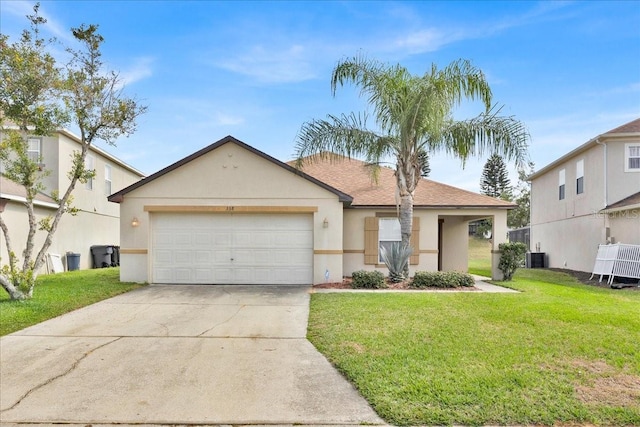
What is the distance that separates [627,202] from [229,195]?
46.6ft

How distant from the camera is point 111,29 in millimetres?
10688

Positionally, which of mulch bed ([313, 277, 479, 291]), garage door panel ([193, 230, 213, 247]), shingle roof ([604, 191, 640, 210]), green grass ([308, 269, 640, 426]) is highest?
shingle roof ([604, 191, 640, 210])

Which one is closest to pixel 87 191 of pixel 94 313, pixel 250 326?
pixel 94 313

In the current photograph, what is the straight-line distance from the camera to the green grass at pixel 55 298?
7.23m

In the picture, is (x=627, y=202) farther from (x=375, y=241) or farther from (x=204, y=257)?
(x=204, y=257)

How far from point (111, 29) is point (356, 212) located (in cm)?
925

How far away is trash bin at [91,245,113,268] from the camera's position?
715 inches

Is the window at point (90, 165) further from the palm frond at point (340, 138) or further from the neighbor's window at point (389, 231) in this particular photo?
the neighbor's window at point (389, 231)

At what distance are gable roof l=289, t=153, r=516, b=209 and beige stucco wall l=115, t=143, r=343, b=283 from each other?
104 cm

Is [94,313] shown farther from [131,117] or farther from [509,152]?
[509,152]

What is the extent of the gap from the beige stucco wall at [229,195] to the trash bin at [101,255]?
753 centimetres

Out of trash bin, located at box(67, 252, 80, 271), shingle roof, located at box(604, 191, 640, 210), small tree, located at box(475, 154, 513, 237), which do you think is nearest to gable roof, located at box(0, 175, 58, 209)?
trash bin, located at box(67, 252, 80, 271)

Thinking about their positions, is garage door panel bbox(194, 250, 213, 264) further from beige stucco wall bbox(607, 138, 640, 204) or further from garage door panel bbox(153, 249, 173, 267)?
beige stucco wall bbox(607, 138, 640, 204)

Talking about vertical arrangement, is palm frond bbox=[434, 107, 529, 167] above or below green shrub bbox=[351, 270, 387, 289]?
above
